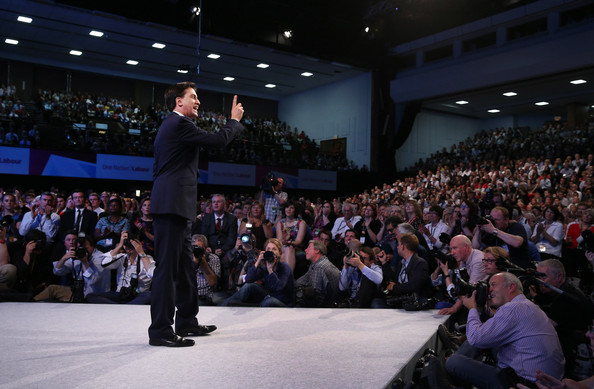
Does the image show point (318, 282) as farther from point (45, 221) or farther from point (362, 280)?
point (45, 221)

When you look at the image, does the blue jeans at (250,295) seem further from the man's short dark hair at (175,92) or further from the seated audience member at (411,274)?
the man's short dark hair at (175,92)

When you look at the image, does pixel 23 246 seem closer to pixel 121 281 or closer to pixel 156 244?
pixel 121 281

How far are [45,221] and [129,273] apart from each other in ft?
5.51

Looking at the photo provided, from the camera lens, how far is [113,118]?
15.0 m

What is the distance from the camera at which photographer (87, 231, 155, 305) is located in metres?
4.55

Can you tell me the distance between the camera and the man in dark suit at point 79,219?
5.79 metres

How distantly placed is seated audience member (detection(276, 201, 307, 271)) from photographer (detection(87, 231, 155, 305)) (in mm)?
1471

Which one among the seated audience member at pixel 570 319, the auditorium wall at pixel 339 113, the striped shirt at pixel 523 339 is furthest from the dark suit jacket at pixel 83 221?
the auditorium wall at pixel 339 113

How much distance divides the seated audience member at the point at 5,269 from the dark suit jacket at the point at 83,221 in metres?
0.87

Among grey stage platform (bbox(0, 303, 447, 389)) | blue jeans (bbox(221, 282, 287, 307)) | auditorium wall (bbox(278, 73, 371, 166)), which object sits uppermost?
auditorium wall (bbox(278, 73, 371, 166))

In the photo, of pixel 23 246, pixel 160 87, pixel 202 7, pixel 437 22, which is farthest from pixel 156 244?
pixel 160 87

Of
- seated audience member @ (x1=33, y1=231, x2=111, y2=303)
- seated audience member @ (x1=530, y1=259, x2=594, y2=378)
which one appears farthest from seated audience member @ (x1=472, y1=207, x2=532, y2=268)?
seated audience member @ (x1=33, y1=231, x2=111, y2=303)

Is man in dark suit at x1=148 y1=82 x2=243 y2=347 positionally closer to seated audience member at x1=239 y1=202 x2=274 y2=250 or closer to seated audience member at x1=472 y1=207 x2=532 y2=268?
seated audience member at x1=472 y1=207 x2=532 y2=268

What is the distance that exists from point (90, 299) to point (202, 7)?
1080cm
